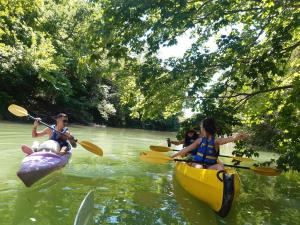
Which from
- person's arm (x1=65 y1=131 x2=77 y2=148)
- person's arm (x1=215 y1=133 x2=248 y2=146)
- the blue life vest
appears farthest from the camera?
the blue life vest

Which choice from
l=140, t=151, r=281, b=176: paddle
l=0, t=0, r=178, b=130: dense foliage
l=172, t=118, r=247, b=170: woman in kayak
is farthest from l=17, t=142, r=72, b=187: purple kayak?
l=0, t=0, r=178, b=130: dense foliage

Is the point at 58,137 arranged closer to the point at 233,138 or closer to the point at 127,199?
the point at 127,199

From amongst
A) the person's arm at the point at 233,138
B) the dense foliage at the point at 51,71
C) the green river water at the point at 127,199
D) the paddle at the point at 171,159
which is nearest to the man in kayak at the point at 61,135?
the green river water at the point at 127,199

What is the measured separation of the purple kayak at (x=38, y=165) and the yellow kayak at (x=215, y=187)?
253 cm

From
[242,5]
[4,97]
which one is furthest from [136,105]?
[4,97]

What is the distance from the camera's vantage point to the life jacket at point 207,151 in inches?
264

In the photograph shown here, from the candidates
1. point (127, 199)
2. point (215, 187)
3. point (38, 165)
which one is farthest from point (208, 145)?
point (38, 165)

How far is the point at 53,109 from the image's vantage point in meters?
31.0

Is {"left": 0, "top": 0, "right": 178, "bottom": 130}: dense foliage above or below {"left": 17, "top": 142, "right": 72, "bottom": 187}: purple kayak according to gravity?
above

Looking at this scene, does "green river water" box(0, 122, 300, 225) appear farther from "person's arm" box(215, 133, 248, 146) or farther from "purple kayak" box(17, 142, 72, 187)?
"person's arm" box(215, 133, 248, 146)

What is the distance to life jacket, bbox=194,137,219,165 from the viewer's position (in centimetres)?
670

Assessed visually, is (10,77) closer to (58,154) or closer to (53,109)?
(53,109)

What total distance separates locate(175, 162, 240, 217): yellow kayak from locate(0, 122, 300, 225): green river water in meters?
0.21

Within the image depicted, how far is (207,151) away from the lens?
22.2 feet
